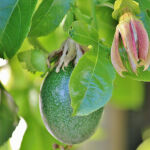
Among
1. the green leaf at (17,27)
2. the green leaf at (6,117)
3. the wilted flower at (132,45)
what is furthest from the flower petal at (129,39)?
the green leaf at (6,117)

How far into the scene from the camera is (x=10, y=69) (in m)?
1.28

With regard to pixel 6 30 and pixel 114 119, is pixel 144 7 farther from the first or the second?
pixel 114 119

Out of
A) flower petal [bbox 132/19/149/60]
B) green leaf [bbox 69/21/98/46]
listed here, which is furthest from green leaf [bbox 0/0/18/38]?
flower petal [bbox 132/19/149/60]

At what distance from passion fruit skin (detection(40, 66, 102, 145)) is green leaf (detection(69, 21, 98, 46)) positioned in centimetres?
10

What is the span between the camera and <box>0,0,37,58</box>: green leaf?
72 cm

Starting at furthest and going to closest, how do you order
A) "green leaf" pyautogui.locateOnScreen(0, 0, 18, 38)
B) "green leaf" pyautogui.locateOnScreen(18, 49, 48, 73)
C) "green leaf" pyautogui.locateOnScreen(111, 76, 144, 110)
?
"green leaf" pyautogui.locateOnScreen(111, 76, 144, 110), "green leaf" pyautogui.locateOnScreen(18, 49, 48, 73), "green leaf" pyautogui.locateOnScreen(0, 0, 18, 38)

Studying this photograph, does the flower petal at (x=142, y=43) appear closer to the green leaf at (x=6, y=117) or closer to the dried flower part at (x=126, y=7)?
the dried flower part at (x=126, y=7)

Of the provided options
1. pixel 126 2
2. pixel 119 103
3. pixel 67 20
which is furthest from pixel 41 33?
pixel 119 103

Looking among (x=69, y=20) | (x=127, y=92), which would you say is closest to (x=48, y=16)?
(x=69, y=20)

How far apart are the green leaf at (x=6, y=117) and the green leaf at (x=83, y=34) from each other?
0.25 m

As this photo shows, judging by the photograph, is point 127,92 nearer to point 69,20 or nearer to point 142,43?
point 69,20

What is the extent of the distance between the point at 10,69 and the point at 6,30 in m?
0.55

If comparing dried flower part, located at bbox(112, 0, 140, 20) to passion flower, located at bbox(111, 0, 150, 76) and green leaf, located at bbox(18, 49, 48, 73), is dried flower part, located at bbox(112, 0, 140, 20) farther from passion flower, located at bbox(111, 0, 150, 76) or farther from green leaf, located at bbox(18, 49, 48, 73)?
green leaf, located at bbox(18, 49, 48, 73)

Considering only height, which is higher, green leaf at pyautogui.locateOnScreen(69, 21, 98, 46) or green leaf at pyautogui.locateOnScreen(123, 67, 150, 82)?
green leaf at pyautogui.locateOnScreen(69, 21, 98, 46)
